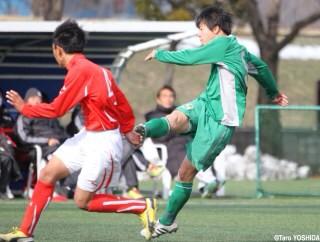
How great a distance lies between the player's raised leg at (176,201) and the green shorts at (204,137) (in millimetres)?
121

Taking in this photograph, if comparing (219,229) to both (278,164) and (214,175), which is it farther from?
(278,164)

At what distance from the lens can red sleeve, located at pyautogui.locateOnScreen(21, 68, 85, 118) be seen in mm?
9367

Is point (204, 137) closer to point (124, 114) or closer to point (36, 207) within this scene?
point (124, 114)

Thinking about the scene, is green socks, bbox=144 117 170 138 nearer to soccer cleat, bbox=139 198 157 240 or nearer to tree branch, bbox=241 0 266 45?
soccer cleat, bbox=139 198 157 240

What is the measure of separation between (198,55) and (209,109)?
1.72 ft

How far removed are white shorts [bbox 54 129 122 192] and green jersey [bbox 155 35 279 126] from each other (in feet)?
2.79

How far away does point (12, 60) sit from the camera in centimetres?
1781

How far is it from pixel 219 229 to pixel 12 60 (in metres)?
7.43

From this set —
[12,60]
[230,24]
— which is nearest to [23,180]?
[12,60]

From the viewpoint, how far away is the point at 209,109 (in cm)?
1001

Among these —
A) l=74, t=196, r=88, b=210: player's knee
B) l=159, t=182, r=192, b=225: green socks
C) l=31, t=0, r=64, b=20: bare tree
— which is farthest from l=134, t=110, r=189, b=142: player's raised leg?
l=31, t=0, r=64, b=20: bare tree

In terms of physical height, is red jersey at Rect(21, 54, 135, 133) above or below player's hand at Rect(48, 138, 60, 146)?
above

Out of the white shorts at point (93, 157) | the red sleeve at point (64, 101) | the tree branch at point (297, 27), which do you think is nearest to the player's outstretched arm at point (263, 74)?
the white shorts at point (93, 157)

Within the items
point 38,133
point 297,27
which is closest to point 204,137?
point 38,133
